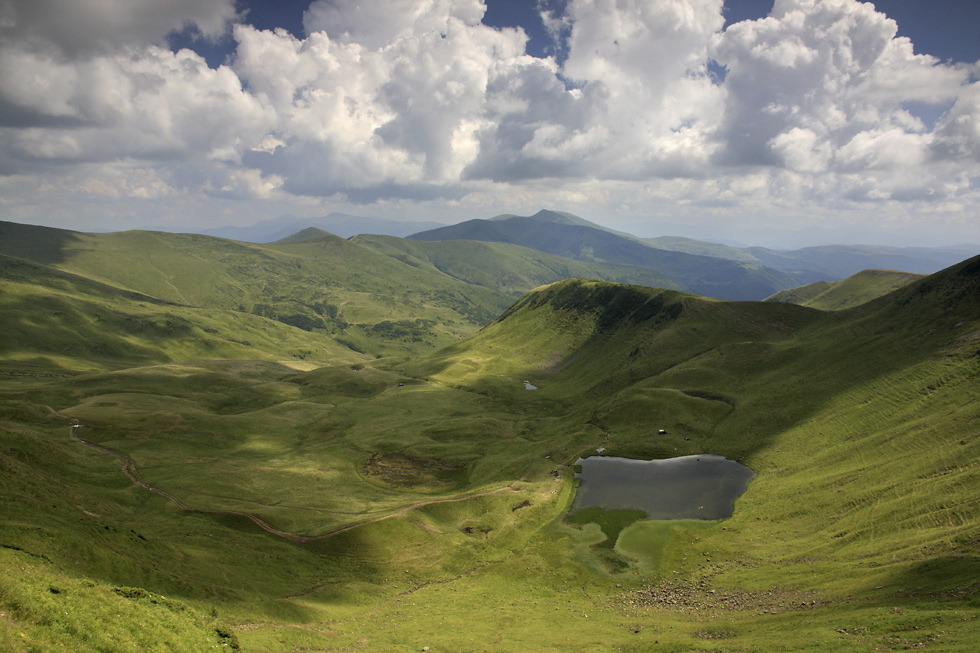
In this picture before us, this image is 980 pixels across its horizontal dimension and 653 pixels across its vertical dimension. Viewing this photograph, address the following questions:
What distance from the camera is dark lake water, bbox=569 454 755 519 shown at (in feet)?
297

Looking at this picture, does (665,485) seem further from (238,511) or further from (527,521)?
(238,511)

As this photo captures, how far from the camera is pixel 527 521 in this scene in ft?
293

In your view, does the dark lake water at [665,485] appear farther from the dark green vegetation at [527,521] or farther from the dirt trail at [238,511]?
the dirt trail at [238,511]

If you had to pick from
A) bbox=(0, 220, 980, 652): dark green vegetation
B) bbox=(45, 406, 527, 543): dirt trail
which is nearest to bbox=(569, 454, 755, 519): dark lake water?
bbox=(0, 220, 980, 652): dark green vegetation

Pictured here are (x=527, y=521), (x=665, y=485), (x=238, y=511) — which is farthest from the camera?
(x=665, y=485)

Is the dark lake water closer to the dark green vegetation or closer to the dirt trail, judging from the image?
the dark green vegetation

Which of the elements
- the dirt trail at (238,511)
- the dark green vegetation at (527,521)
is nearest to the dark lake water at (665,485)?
the dark green vegetation at (527,521)

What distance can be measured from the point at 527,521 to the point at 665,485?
108 feet

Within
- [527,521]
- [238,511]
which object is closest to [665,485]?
[527,521]

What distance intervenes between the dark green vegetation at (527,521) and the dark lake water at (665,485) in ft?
11.8

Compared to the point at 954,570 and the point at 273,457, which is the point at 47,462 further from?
the point at 954,570

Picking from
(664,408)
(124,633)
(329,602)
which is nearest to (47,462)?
(329,602)

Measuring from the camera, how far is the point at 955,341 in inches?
4215

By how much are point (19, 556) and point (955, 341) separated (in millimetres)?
161647
